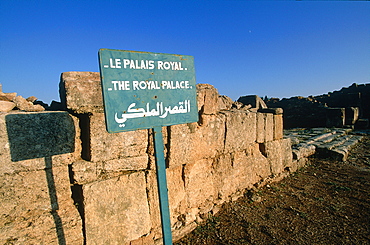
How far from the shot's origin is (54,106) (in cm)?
264

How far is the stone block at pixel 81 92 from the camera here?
2.04 meters

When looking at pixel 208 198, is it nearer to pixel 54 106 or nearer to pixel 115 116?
pixel 115 116

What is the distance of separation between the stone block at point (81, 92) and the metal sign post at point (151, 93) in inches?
31.4

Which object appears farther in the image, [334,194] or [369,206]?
[334,194]

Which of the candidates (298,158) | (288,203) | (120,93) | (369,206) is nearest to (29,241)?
(120,93)

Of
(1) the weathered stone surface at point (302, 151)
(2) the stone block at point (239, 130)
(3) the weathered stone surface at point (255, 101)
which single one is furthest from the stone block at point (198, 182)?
(1) the weathered stone surface at point (302, 151)

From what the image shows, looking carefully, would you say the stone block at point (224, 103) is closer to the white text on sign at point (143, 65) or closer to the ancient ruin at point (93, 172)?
the ancient ruin at point (93, 172)

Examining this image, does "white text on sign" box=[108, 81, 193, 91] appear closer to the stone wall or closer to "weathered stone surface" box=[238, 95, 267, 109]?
the stone wall

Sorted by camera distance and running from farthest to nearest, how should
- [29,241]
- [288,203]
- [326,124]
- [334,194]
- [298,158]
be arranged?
[326,124], [298,158], [334,194], [288,203], [29,241]

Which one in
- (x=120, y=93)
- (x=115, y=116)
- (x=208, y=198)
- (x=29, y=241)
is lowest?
(x=208, y=198)

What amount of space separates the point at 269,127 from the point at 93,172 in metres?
3.79

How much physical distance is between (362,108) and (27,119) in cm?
1872

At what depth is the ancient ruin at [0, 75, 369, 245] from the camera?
1.87 metres

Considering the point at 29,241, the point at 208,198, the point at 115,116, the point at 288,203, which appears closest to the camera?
the point at 115,116
